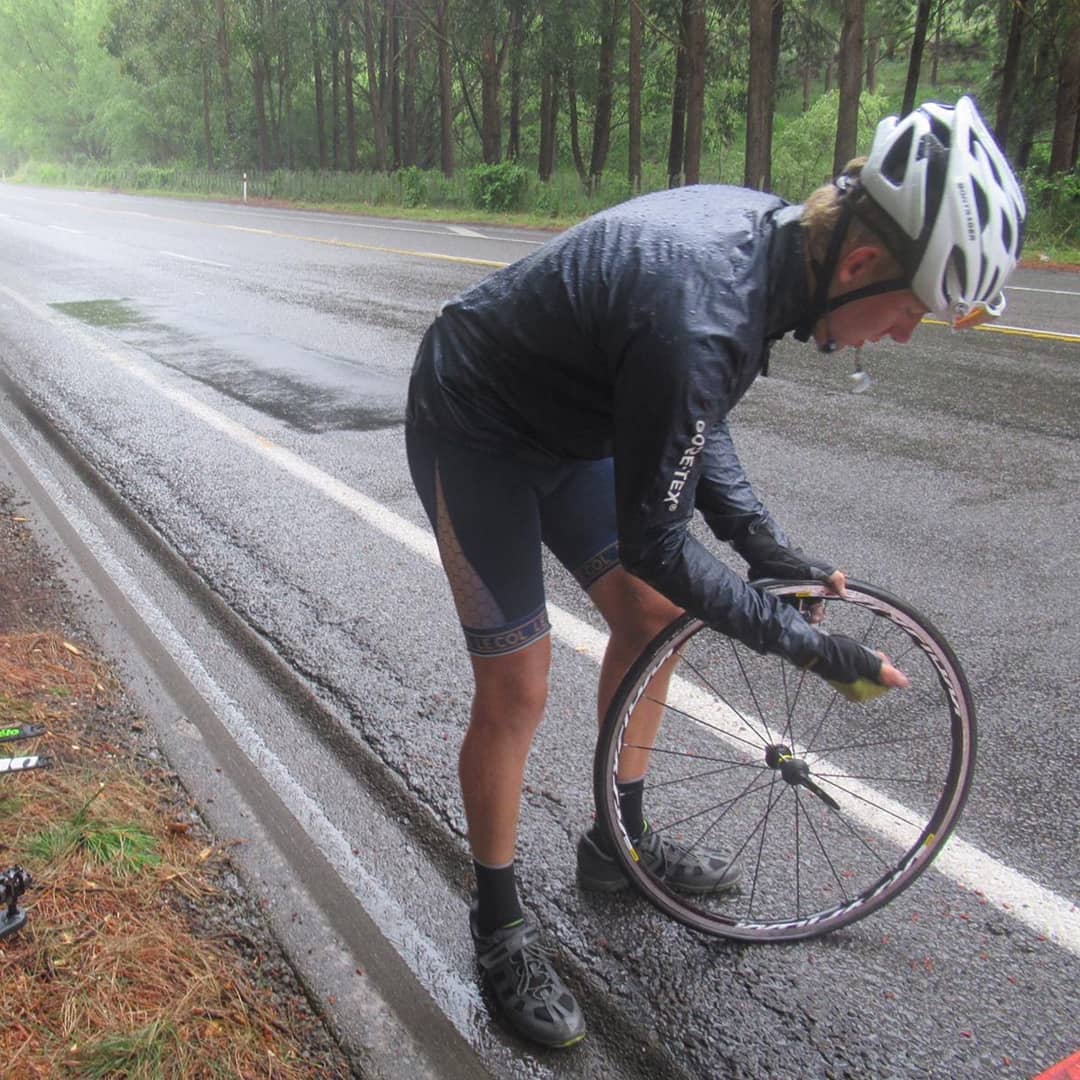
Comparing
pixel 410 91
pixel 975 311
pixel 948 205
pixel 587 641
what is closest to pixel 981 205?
pixel 948 205

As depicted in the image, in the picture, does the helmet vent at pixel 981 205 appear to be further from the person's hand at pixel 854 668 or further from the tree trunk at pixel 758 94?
the tree trunk at pixel 758 94

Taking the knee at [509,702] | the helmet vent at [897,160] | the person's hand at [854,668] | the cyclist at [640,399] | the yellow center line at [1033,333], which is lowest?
the yellow center line at [1033,333]

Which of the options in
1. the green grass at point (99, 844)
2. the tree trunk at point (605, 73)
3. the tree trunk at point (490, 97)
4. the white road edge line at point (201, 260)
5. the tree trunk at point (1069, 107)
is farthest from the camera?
the tree trunk at point (605, 73)

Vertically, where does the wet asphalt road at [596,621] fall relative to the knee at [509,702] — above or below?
below

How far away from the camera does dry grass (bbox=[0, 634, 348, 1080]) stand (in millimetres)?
1885

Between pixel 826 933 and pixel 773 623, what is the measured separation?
905 mm

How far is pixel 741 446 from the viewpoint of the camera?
5.93 meters

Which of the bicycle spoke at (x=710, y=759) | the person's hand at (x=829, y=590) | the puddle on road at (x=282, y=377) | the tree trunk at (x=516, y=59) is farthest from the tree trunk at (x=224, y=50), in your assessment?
the person's hand at (x=829, y=590)

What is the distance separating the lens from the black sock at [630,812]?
245 cm

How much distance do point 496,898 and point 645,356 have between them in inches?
51.2

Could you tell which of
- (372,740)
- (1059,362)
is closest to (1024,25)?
(1059,362)

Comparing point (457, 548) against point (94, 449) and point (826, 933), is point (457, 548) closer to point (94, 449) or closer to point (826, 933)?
point (826, 933)

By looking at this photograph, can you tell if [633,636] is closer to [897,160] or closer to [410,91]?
[897,160]

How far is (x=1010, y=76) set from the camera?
28.0 metres
